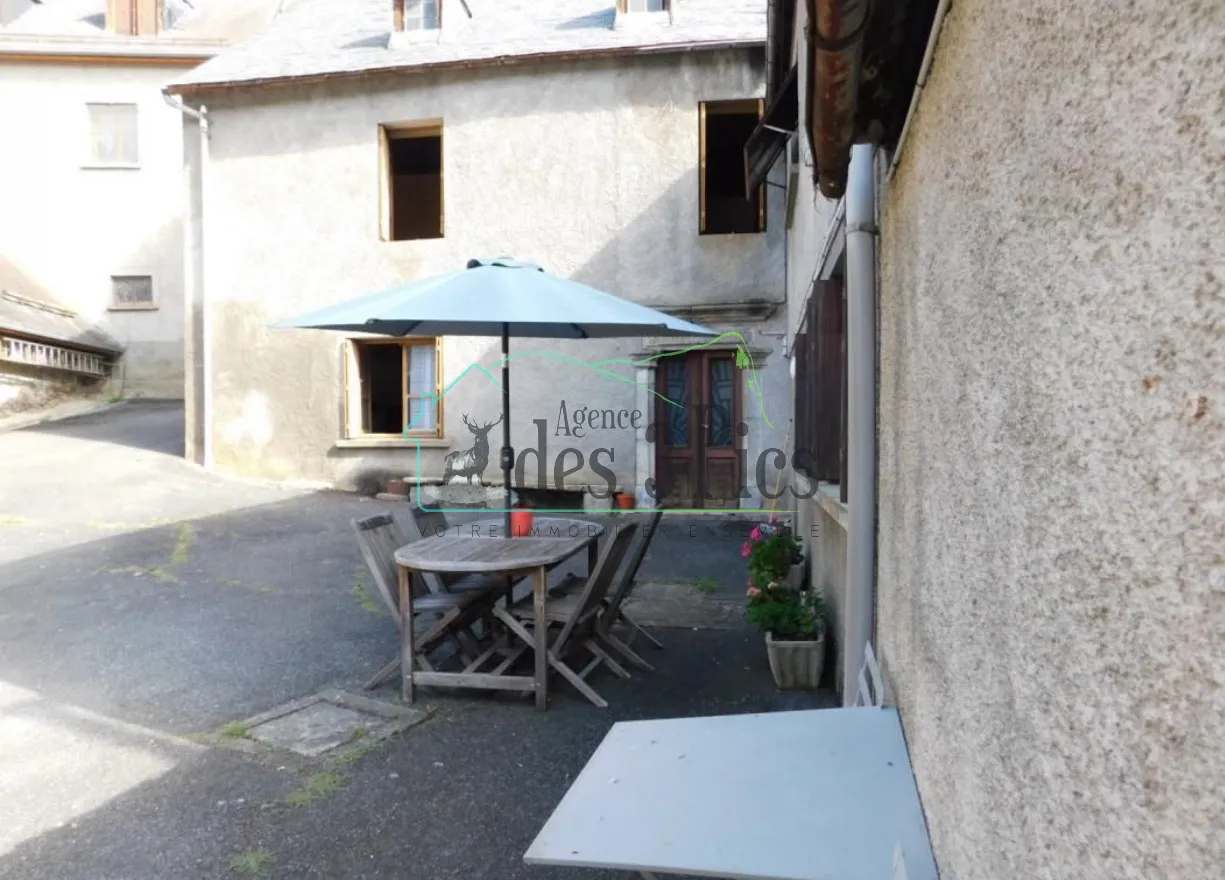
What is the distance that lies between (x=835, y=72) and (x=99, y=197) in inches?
789

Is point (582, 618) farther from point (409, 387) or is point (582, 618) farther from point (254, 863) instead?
point (409, 387)

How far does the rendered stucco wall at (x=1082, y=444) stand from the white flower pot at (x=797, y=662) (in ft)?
7.95

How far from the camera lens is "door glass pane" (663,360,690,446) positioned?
992 centimetres

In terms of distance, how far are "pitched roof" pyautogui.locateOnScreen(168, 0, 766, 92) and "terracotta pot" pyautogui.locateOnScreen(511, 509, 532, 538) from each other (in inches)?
284

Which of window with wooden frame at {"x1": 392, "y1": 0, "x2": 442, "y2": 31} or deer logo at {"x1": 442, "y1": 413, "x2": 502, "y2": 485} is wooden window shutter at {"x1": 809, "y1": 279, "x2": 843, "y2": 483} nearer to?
deer logo at {"x1": 442, "y1": 413, "x2": 502, "y2": 485}

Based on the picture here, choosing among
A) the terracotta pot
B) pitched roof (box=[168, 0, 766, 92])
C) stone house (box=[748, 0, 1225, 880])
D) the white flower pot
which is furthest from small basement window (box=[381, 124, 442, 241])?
stone house (box=[748, 0, 1225, 880])

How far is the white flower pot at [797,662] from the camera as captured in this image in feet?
12.6

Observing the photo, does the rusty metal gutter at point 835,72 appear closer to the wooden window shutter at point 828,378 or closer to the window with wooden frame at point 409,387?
the wooden window shutter at point 828,378

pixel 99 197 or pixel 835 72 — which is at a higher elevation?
pixel 99 197

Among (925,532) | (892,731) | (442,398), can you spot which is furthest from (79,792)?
(442,398)

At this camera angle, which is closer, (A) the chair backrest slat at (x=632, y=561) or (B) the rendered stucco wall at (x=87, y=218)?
(A) the chair backrest slat at (x=632, y=561)

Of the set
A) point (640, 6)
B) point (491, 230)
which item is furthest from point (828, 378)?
point (640, 6)

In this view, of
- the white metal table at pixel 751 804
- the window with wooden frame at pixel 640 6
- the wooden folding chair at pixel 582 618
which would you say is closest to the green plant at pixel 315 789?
the wooden folding chair at pixel 582 618

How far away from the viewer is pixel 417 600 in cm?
393
